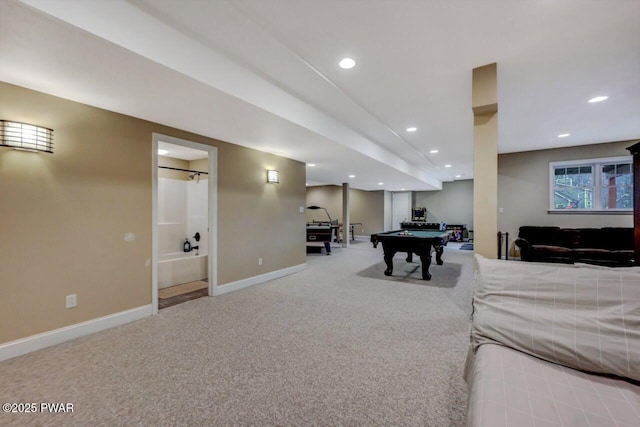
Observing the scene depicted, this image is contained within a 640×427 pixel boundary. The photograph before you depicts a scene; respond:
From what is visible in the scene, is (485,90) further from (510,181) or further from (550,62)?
(510,181)

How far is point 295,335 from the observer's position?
267 centimetres

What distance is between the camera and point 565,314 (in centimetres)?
139

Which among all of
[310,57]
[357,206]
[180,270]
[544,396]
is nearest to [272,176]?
[180,270]

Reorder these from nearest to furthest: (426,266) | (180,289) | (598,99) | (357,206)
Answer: (598,99) < (180,289) < (426,266) < (357,206)

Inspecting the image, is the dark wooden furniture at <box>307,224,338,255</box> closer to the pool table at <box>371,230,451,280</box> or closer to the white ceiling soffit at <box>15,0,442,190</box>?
the pool table at <box>371,230,451,280</box>

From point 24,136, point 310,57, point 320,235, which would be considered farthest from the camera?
point 320,235

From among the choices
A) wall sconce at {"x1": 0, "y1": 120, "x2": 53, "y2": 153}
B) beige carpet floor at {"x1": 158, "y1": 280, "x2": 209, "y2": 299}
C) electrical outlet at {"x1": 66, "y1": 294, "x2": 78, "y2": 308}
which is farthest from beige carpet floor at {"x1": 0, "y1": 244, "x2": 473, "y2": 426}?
wall sconce at {"x1": 0, "y1": 120, "x2": 53, "y2": 153}

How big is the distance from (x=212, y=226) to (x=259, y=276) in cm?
127

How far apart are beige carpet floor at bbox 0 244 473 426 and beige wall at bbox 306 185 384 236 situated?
338 inches

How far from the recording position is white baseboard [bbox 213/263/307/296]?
406 centimetres

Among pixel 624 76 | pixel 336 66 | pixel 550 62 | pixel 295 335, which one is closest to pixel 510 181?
pixel 624 76

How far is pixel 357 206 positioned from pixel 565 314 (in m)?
11.1

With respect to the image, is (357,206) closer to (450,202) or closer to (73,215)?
(450,202)

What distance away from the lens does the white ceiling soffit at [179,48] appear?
1.61m
